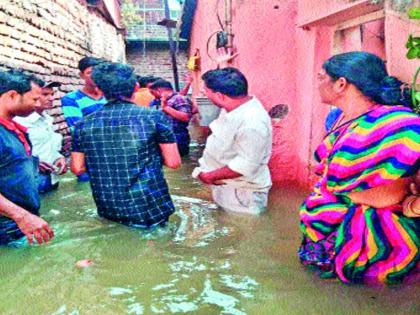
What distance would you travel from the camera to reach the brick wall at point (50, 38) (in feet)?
18.1

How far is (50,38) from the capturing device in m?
7.33

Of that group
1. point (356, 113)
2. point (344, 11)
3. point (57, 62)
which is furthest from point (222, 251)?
point (57, 62)

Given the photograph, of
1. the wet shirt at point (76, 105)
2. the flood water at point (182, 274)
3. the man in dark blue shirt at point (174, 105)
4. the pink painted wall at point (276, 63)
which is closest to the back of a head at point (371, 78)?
the flood water at point (182, 274)

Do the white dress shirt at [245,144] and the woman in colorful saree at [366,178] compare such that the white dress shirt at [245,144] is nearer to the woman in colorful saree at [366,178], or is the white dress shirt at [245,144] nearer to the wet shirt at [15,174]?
the woman in colorful saree at [366,178]

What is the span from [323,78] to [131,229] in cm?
199

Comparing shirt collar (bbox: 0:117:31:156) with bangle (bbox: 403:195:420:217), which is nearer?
bangle (bbox: 403:195:420:217)

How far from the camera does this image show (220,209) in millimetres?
4309

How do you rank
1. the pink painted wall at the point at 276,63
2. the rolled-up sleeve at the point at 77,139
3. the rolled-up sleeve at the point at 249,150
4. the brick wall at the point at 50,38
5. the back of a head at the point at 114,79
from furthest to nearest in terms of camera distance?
the brick wall at the point at 50,38
the pink painted wall at the point at 276,63
the rolled-up sleeve at the point at 249,150
the rolled-up sleeve at the point at 77,139
the back of a head at the point at 114,79

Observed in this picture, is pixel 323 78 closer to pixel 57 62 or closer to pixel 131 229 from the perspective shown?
pixel 131 229

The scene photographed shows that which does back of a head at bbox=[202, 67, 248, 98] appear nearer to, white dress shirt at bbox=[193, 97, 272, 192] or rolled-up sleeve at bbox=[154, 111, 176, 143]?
white dress shirt at bbox=[193, 97, 272, 192]

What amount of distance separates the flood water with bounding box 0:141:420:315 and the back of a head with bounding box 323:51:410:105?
1158 mm

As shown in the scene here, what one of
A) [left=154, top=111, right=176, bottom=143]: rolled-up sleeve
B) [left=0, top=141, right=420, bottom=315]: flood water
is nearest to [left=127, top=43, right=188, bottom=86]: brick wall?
[left=0, top=141, right=420, bottom=315]: flood water

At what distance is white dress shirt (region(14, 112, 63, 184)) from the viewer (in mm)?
4629

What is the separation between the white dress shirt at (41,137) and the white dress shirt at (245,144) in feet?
6.67
